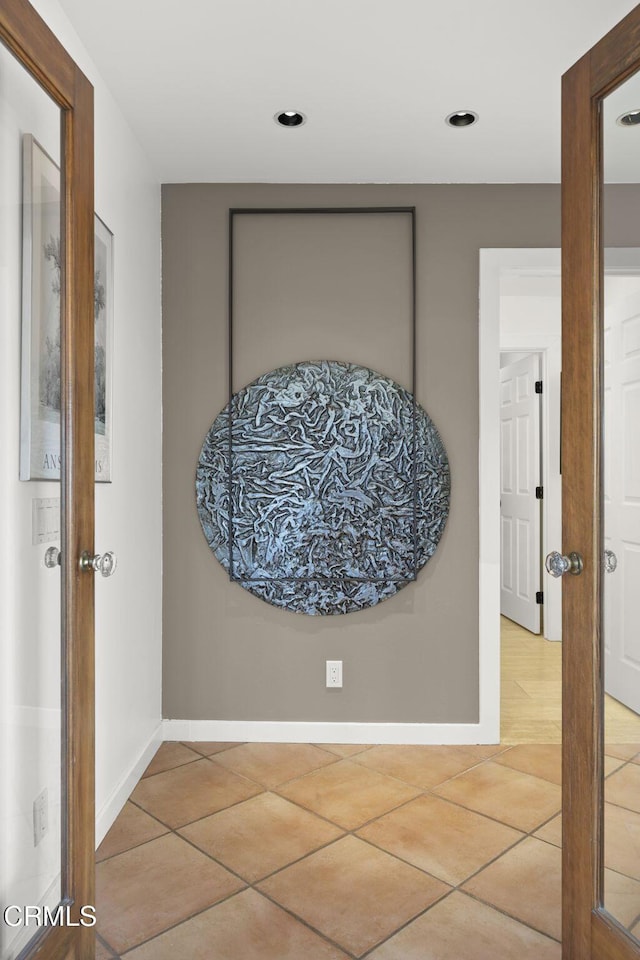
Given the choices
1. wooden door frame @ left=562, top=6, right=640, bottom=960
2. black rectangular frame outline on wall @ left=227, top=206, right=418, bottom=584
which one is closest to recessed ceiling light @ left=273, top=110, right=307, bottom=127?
black rectangular frame outline on wall @ left=227, top=206, right=418, bottom=584

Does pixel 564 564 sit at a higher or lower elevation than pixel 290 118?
lower

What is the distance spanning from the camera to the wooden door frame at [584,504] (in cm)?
152

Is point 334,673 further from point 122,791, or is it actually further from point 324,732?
point 122,791

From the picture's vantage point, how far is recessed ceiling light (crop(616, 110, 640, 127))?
146cm

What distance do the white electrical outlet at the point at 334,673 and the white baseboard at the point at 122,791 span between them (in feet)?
2.51

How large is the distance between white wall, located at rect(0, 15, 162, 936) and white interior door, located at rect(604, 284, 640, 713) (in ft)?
4.03

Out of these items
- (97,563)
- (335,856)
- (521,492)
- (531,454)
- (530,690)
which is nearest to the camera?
(97,563)

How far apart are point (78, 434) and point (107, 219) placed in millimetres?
1067

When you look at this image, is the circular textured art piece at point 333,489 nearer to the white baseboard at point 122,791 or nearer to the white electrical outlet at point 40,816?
the white baseboard at point 122,791

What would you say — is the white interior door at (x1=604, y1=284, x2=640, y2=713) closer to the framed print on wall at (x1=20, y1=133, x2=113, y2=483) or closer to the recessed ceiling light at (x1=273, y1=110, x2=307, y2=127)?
the framed print on wall at (x1=20, y1=133, x2=113, y2=483)

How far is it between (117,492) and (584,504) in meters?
1.56

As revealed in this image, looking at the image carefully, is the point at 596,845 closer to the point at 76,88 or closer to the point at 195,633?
→ the point at 195,633

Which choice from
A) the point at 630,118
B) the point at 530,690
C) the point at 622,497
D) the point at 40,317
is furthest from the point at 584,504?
the point at 530,690

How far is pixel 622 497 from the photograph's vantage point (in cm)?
148
